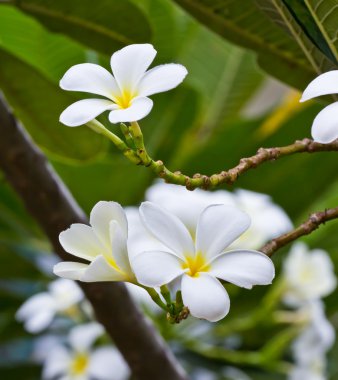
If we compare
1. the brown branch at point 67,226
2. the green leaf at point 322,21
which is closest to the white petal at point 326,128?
the green leaf at point 322,21

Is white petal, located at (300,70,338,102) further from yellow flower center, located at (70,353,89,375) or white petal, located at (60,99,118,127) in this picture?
yellow flower center, located at (70,353,89,375)

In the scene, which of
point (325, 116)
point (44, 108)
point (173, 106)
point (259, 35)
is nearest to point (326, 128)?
point (325, 116)

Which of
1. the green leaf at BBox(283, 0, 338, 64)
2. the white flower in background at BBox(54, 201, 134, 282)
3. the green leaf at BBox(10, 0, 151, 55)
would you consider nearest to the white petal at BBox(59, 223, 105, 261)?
the white flower in background at BBox(54, 201, 134, 282)

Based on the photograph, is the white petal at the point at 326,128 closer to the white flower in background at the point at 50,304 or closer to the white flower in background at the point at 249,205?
the white flower in background at the point at 249,205

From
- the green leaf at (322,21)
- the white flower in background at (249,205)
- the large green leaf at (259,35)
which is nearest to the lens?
the green leaf at (322,21)

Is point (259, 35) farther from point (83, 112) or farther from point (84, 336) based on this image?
point (84, 336)

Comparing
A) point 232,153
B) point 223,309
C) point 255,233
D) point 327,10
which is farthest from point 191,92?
point 223,309
